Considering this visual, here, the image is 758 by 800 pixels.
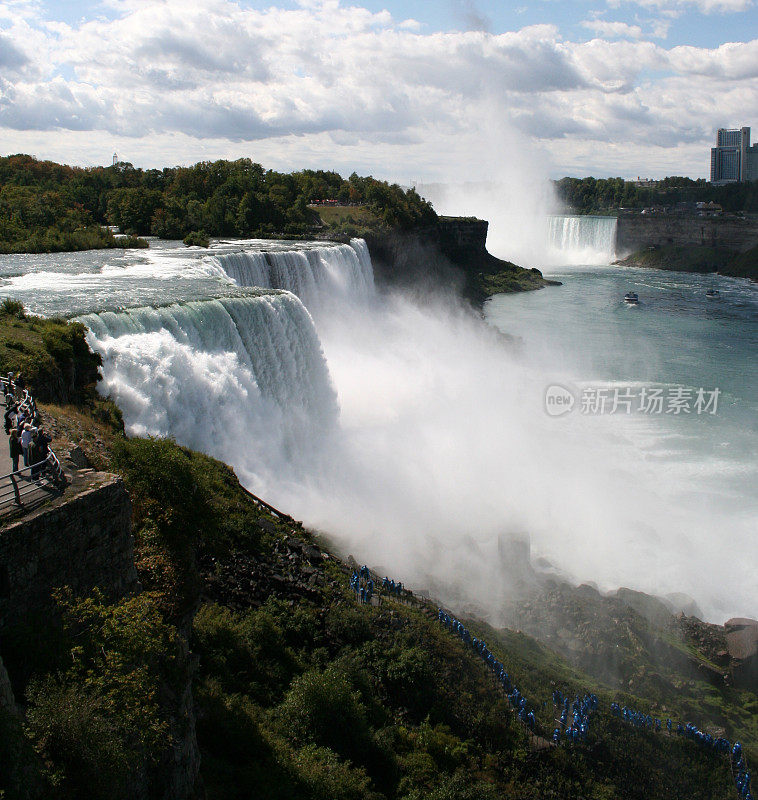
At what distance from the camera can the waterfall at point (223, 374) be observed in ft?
41.0

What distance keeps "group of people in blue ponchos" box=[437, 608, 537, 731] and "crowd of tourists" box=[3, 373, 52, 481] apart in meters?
6.55

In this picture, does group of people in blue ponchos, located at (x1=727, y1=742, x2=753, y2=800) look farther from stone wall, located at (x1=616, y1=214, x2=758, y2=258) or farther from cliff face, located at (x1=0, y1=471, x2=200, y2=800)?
stone wall, located at (x1=616, y1=214, x2=758, y2=258)

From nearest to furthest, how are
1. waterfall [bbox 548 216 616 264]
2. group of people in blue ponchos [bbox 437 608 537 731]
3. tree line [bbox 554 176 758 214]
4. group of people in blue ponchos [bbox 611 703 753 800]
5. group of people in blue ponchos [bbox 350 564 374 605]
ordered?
group of people in blue ponchos [bbox 437 608 537 731]
group of people in blue ponchos [bbox 611 703 753 800]
group of people in blue ponchos [bbox 350 564 374 605]
waterfall [bbox 548 216 616 264]
tree line [bbox 554 176 758 214]

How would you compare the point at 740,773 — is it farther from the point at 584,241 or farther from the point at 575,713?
the point at 584,241

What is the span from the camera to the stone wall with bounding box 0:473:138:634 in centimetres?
473

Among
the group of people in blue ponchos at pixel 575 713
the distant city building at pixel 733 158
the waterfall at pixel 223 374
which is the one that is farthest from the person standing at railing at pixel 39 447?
the distant city building at pixel 733 158

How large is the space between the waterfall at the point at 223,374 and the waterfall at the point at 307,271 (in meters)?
5.66

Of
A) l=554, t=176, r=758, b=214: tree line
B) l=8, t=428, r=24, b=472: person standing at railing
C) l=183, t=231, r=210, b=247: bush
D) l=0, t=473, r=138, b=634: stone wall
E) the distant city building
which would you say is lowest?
l=0, t=473, r=138, b=634: stone wall

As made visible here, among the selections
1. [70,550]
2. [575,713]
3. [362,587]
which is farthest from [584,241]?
[70,550]

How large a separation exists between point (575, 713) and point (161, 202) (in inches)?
1356

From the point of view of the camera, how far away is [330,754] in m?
7.16

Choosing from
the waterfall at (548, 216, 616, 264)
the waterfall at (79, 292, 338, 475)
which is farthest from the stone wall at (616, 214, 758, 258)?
the waterfall at (79, 292, 338, 475)

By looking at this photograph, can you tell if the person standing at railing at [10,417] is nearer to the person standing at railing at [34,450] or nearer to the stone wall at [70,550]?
the person standing at railing at [34,450]

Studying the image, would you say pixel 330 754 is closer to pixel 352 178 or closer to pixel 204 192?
pixel 204 192
